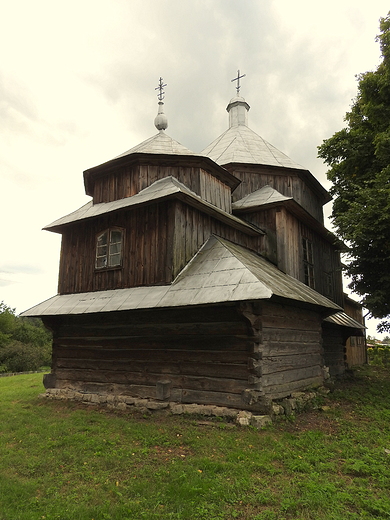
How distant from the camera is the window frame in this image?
11.1 metres

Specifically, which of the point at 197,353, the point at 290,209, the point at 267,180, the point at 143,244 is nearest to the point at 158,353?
the point at 197,353

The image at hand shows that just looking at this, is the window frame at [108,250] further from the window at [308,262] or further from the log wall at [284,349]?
the window at [308,262]

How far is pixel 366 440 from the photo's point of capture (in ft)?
24.1

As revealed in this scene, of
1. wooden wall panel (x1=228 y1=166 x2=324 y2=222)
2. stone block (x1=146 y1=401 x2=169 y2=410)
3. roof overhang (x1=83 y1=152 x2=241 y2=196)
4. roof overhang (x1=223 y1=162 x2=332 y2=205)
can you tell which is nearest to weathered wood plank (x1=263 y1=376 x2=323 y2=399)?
stone block (x1=146 y1=401 x2=169 y2=410)

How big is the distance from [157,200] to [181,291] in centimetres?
278

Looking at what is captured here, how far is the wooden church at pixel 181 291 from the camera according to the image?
28.5 ft

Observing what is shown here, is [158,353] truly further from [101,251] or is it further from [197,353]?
[101,251]

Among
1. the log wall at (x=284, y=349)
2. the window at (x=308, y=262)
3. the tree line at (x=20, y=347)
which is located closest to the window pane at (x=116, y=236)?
the log wall at (x=284, y=349)

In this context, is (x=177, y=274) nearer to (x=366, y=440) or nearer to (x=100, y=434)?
(x=100, y=434)

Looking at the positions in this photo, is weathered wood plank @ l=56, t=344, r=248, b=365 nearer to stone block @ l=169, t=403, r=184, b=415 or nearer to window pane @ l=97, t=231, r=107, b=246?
stone block @ l=169, t=403, r=184, b=415

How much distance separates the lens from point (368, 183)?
14.0 metres

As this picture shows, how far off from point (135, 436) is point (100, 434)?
2.59 ft

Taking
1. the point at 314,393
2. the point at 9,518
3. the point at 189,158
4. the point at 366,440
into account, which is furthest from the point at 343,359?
the point at 9,518

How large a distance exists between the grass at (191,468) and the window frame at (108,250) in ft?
13.9
